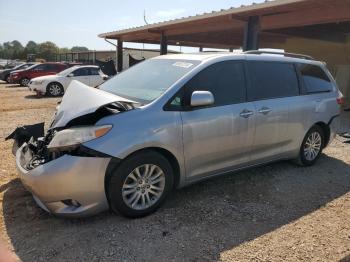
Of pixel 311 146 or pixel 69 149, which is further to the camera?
pixel 311 146

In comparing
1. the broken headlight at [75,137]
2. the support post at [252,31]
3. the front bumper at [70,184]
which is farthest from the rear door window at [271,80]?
the support post at [252,31]

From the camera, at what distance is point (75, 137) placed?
3238 mm

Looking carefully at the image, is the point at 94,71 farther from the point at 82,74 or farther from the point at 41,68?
the point at 41,68

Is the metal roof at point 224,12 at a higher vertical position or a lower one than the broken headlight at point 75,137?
higher

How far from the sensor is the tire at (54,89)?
50.3 ft

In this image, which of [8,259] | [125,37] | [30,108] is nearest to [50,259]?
[8,259]

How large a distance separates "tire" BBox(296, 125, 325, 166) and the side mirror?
7.49 ft

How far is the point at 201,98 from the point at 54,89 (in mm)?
13199

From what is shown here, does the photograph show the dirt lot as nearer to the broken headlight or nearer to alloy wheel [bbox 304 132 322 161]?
alloy wheel [bbox 304 132 322 161]

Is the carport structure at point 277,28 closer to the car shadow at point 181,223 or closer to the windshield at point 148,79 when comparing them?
the windshield at point 148,79

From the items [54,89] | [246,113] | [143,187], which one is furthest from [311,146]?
[54,89]

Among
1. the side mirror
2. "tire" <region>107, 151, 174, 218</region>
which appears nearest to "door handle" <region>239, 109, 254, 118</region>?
the side mirror

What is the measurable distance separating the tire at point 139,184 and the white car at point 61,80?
39.1 feet

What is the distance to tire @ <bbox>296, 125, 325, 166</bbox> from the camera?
533 cm
